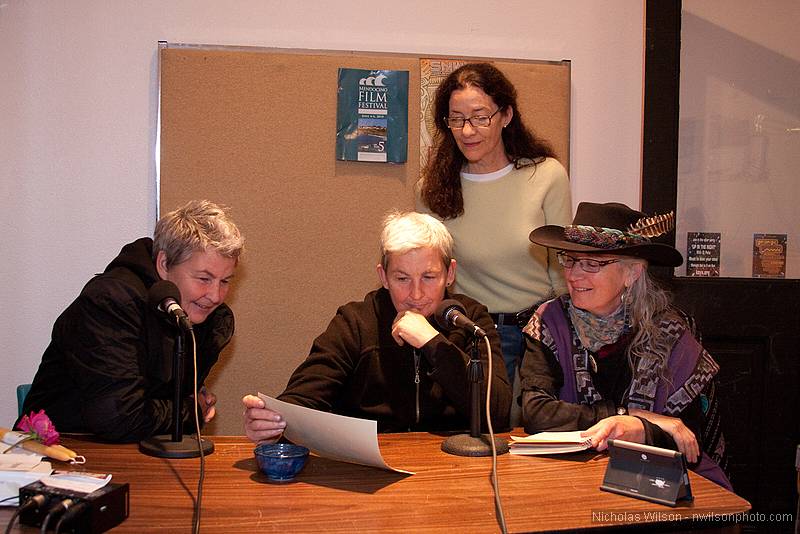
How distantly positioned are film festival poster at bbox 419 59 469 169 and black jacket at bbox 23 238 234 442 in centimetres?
152

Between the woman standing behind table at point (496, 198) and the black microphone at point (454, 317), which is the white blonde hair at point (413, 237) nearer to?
the black microphone at point (454, 317)

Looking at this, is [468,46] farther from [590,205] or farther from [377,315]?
[377,315]

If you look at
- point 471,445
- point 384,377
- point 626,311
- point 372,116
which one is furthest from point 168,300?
point 372,116

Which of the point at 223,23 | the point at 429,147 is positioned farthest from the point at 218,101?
the point at 429,147

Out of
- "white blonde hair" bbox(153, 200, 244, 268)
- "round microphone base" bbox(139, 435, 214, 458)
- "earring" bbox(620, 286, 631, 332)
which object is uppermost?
"white blonde hair" bbox(153, 200, 244, 268)

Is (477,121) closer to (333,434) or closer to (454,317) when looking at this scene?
(454,317)

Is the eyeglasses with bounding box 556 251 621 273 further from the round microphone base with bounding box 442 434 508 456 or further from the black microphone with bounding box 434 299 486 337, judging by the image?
the round microphone base with bounding box 442 434 508 456

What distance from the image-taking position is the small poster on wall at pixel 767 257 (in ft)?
11.4

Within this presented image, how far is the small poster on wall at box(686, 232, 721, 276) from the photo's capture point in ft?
11.3

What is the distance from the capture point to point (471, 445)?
77.9 inches

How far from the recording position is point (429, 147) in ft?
11.2

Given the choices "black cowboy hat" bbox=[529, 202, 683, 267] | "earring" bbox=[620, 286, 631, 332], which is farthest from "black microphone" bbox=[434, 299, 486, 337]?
"earring" bbox=[620, 286, 631, 332]

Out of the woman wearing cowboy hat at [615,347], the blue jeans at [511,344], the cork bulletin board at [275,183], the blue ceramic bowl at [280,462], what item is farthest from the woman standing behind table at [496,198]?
the blue ceramic bowl at [280,462]

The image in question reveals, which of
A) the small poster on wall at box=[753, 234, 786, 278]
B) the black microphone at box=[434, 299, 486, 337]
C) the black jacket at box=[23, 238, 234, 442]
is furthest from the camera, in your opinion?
the small poster on wall at box=[753, 234, 786, 278]
